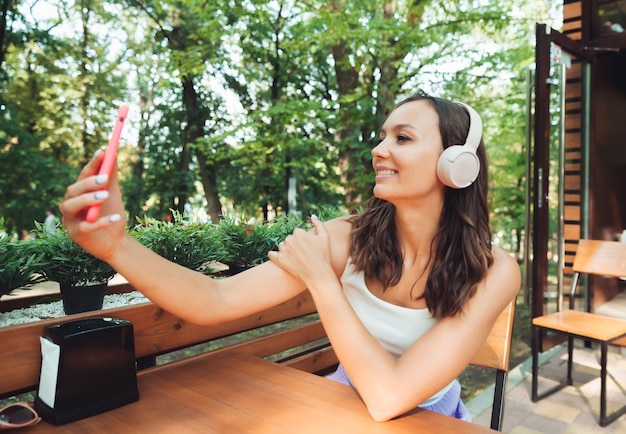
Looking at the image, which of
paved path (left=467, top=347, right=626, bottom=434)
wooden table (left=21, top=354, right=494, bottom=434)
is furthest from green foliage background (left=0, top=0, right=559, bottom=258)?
paved path (left=467, top=347, right=626, bottom=434)

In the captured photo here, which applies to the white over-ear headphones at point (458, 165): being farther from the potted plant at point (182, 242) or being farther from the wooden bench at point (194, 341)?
the potted plant at point (182, 242)

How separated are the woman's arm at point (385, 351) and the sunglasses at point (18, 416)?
2.15 ft

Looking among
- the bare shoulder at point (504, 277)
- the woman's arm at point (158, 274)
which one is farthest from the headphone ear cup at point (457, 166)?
the woman's arm at point (158, 274)

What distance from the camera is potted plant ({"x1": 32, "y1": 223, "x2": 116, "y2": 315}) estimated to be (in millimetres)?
1466

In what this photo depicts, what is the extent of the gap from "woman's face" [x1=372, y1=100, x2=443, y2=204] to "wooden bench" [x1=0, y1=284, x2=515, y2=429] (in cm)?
59

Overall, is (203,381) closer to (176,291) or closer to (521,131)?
(176,291)

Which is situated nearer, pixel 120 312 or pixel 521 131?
pixel 120 312

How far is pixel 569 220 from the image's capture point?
15.9 feet

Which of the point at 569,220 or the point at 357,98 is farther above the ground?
the point at 357,98

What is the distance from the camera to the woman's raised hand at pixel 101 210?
85cm

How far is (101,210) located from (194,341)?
2.72ft

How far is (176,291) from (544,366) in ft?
13.1

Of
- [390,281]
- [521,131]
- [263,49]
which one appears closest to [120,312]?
[390,281]

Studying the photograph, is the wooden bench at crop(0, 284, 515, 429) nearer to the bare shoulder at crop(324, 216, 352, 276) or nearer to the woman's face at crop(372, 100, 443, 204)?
the bare shoulder at crop(324, 216, 352, 276)
